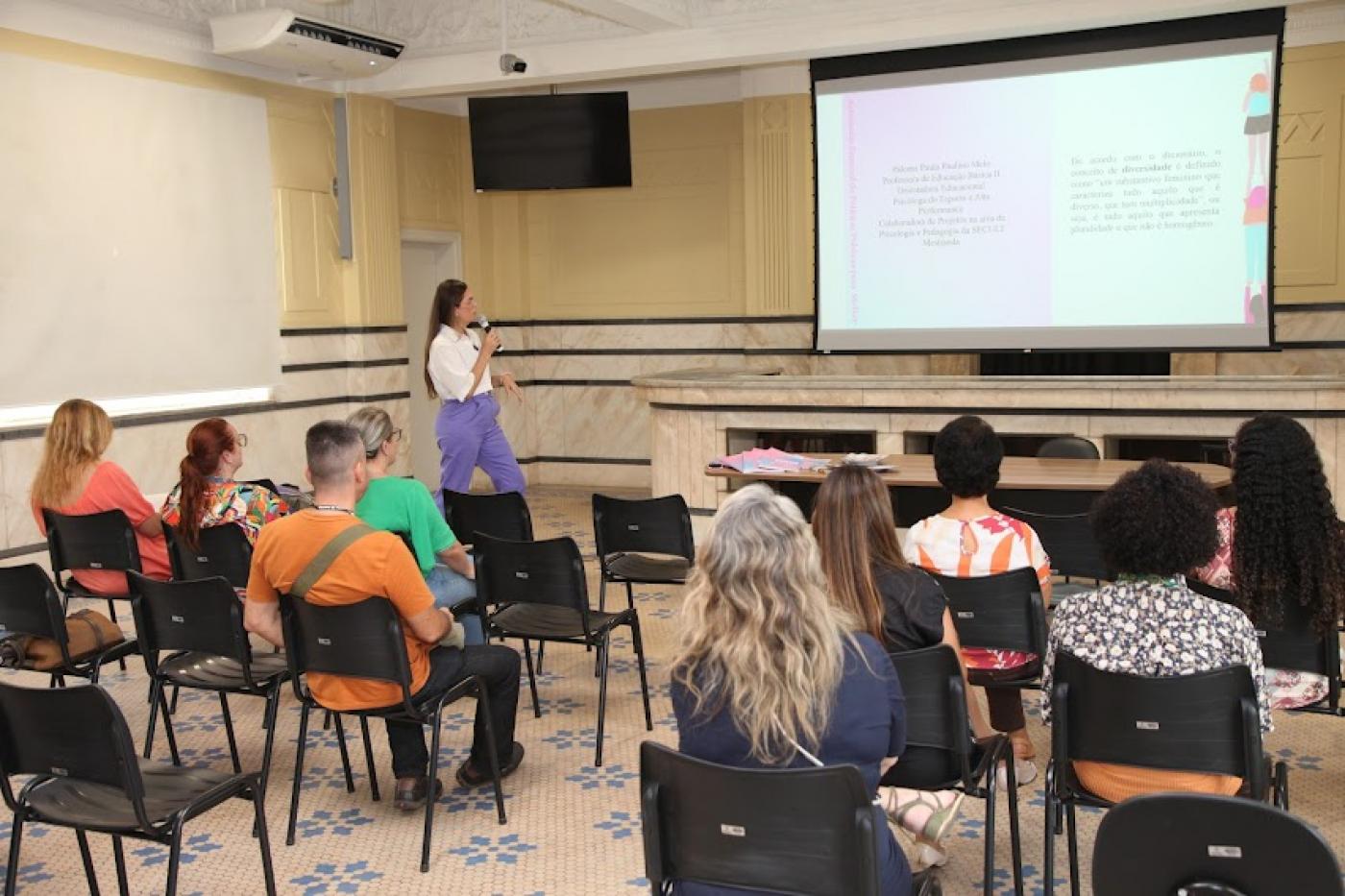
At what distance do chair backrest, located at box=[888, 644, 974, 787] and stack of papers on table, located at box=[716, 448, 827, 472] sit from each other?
2.75 m

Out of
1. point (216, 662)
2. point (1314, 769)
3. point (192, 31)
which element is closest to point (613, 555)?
point (216, 662)

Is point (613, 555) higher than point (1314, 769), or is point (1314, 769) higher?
point (613, 555)

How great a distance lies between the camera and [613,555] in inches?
215

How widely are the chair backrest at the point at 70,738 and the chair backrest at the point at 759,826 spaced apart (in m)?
1.12

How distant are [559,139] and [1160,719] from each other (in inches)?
277

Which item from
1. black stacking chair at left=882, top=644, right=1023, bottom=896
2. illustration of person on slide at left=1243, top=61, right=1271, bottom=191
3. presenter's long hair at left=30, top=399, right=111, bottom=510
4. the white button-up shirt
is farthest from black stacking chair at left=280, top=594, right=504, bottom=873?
illustration of person on slide at left=1243, top=61, right=1271, bottom=191

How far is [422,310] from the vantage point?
34.2 ft

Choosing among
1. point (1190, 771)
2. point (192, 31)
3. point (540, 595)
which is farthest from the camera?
point (192, 31)

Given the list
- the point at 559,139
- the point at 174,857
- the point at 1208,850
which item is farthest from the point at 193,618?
the point at 559,139

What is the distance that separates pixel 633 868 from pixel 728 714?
137 centimetres

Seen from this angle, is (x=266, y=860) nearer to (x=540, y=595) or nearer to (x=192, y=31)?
(x=540, y=595)

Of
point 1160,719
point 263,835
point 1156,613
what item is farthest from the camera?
point 263,835

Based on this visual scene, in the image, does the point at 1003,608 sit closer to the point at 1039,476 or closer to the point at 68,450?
the point at 1039,476

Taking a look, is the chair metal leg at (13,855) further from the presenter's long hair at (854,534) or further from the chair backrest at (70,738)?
the presenter's long hair at (854,534)
